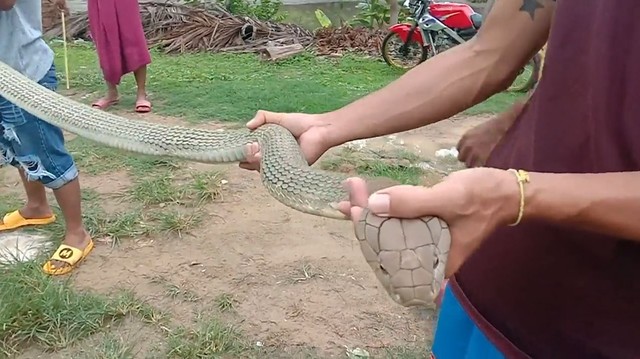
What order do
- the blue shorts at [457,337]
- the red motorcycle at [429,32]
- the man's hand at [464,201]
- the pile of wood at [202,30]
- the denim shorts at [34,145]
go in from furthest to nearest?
1. the pile of wood at [202,30]
2. the red motorcycle at [429,32]
3. the denim shorts at [34,145]
4. the blue shorts at [457,337]
5. the man's hand at [464,201]

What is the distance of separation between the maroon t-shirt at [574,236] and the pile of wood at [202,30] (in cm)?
704

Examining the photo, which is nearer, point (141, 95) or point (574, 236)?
point (574, 236)

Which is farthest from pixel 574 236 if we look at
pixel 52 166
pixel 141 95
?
pixel 141 95

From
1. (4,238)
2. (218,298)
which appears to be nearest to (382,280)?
(218,298)

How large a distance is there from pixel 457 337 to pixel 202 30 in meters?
7.93

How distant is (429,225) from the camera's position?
0.96 m

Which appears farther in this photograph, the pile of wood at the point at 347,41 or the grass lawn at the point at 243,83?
the pile of wood at the point at 347,41

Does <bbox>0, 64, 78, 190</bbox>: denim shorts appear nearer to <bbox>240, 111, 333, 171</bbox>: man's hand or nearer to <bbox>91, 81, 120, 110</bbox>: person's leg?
<bbox>240, 111, 333, 171</bbox>: man's hand

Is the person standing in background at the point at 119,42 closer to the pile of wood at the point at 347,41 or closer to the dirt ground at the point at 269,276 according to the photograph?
the dirt ground at the point at 269,276

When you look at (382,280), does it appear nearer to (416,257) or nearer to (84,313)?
(416,257)

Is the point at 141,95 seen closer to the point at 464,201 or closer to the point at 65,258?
the point at 65,258

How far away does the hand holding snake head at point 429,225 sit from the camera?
944 mm

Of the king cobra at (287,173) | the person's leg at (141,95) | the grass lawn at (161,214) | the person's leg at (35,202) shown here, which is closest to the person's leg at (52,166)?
the grass lawn at (161,214)

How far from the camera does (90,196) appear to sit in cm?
378
